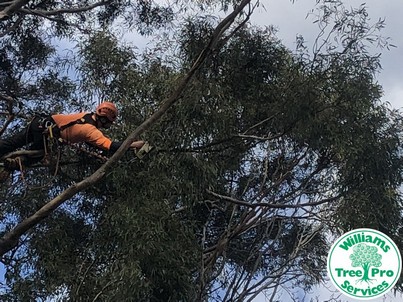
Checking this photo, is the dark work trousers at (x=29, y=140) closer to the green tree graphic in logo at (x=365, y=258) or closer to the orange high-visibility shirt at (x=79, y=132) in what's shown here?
the orange high-visibility shirt at (x=79, y=132)

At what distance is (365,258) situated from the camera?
2275 millimetres

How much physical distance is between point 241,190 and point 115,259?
207 centimetres

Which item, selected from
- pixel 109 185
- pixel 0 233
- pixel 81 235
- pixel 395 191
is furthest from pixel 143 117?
pixel 395 191

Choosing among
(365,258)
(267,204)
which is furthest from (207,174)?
(365,258)

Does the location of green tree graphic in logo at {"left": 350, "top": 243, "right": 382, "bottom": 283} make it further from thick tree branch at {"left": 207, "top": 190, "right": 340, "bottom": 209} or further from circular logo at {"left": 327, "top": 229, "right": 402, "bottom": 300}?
thick tree branch at {"left": 207, "top": 190, "right": 340, "bottom": 209}

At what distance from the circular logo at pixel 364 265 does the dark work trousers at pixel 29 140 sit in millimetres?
2682

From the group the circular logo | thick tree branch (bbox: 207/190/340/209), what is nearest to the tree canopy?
thick tree branch (bbox: 207/190/340/209)

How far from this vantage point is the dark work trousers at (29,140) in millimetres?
4582

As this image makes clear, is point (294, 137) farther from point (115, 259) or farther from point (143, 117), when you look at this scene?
point (115, 259)

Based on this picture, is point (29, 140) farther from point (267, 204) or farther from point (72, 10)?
point (72, 10)

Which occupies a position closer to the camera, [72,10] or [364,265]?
[364,265]

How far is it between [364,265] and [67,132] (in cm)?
271

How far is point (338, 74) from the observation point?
6.26 meters

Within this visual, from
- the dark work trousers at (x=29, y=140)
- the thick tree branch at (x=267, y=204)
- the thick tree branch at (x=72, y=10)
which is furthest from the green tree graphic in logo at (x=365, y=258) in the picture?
the thick tree branch at (x=72, y=10)
